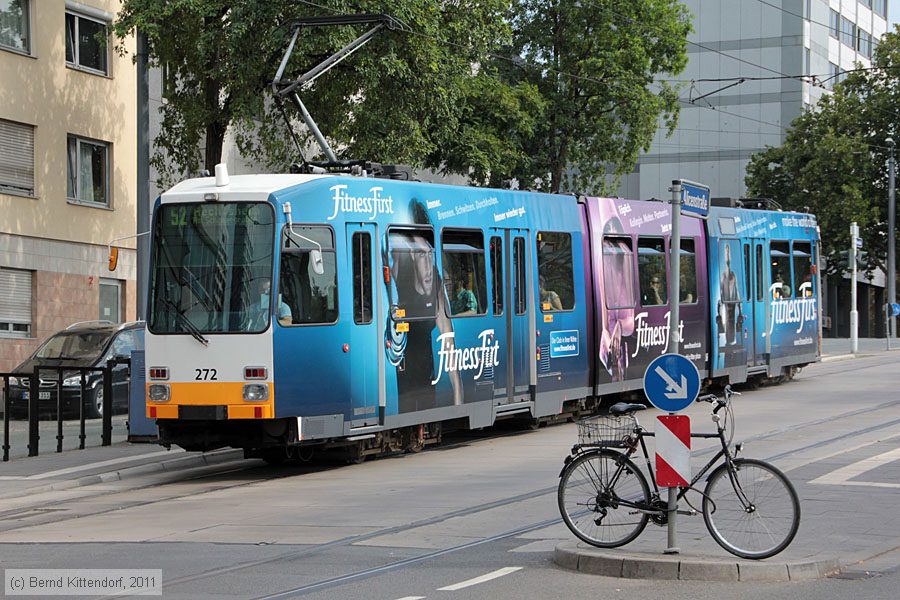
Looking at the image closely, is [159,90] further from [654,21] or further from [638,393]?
[654,21]

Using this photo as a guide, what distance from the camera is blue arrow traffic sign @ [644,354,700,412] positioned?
372 inches

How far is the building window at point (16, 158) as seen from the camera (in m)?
27.6

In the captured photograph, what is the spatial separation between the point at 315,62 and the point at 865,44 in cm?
6252

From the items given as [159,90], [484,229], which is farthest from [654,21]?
[484,229]

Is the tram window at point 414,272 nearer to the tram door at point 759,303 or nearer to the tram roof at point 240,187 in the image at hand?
the tram roof at point 240,187

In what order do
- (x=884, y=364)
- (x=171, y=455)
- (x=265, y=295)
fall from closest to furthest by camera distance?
(x=265, y=295) → (x=171, y=455) → (x=884, y=364)

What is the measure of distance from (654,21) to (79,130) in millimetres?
22288

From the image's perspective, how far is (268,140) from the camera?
27.2 metres

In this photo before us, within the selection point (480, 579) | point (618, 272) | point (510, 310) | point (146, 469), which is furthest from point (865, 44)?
point (480, 579)

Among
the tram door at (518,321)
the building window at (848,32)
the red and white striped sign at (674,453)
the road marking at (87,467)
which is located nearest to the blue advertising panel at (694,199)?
the red and white striped sign at (674,453)

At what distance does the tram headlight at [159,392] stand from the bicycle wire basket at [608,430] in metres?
6.47

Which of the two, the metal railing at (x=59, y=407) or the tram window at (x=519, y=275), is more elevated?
the tram window at (x=519, y=275)

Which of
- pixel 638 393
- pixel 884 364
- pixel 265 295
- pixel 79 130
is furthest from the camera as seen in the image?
pixel 884 364

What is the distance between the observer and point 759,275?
2619cm
